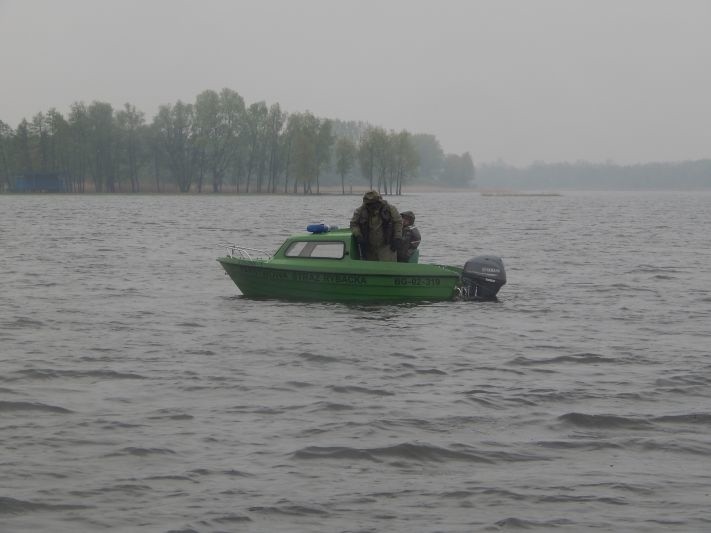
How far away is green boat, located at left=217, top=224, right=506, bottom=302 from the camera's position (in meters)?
21.8

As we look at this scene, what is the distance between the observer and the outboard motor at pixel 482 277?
22703 mm

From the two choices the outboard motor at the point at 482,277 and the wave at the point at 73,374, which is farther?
the outboard motor at the point at 482,277

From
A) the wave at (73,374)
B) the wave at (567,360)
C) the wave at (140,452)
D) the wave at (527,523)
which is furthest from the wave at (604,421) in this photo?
the wave at (73,374)

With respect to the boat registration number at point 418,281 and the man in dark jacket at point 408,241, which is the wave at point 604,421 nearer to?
the boat registration number at point 418,281

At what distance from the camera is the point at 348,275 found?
2191 centimetres

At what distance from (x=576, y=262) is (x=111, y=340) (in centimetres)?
2374

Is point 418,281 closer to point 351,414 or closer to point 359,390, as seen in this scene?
point 359,390

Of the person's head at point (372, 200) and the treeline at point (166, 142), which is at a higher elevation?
the treeline at point (166, 142)

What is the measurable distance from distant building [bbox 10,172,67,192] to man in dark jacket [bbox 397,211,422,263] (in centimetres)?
14635

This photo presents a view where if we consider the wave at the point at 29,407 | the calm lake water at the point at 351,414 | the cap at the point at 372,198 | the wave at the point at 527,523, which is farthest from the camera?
the cap at the point at 372,198

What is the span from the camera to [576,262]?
37562 mm

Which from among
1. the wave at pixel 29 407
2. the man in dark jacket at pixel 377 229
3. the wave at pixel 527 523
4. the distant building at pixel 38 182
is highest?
the distant building at pixel 38 182

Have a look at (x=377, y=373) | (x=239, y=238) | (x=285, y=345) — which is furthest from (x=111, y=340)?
(x=239, y=238)

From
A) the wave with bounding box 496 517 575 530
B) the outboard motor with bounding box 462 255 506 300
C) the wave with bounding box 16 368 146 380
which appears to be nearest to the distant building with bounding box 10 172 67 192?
the outboard motor with bounding box 462 255 506 300
